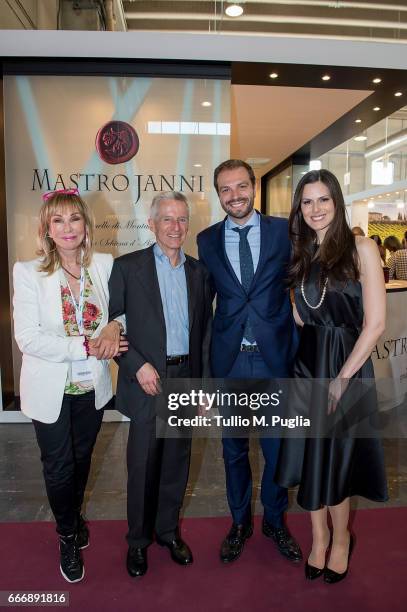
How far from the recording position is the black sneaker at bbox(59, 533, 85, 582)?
204cm

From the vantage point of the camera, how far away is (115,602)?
6.33ft

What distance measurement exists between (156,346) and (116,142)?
2622 millimetres

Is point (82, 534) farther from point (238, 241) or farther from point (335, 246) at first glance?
point (335, 246)

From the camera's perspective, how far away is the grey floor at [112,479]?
2.70 metres

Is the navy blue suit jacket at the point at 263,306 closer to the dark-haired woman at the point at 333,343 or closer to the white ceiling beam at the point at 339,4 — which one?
the dark-haired woman at the point at 333,343

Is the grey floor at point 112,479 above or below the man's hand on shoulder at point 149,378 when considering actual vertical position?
below

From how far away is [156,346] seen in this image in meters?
2.02

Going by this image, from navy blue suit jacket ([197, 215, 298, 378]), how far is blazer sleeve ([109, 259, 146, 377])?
428mm

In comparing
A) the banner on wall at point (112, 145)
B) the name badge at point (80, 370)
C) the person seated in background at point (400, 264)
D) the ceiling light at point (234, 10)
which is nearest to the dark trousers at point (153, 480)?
the name badge at point (80, 370)

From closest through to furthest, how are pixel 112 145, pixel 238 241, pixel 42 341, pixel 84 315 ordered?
pixel 42 341 < pixel 84 315 < pixel 238 241 < pixel 112 145

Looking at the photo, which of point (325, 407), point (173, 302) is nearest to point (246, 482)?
point (325, 407)

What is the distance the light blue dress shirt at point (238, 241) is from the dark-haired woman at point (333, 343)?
219 mm

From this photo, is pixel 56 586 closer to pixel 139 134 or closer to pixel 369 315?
pixel 369 315

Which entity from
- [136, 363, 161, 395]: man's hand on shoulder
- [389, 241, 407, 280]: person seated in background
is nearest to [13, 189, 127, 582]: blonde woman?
[136, 363, 161, 395]: man's hand on shoulder
